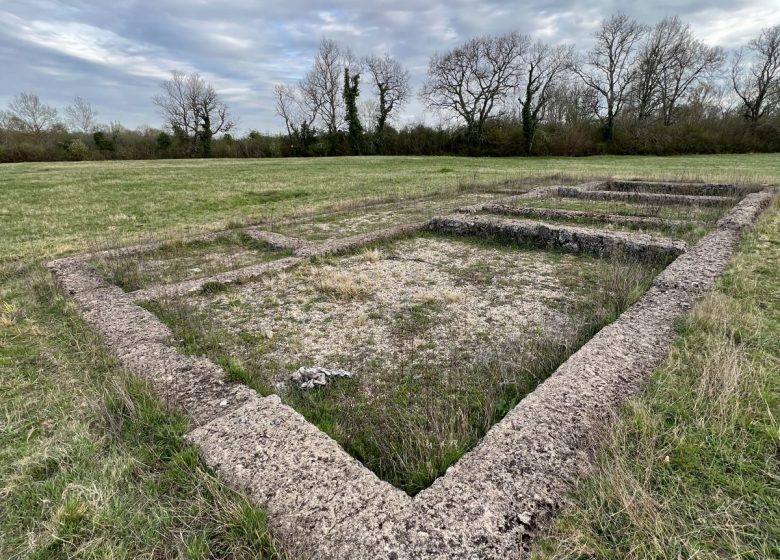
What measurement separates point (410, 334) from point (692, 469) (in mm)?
2380

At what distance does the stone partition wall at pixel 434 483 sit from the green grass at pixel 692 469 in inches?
4.2

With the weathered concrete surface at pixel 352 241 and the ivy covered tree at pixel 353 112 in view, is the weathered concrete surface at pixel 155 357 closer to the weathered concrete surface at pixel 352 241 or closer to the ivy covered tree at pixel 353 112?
the weathered concrete surface at pixel 352 241

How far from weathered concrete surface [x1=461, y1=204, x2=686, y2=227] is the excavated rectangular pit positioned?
93.0 inches

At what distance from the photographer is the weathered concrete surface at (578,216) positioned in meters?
7.98

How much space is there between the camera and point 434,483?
6.50 feet

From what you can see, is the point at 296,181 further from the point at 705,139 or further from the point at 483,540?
the point at 705,139

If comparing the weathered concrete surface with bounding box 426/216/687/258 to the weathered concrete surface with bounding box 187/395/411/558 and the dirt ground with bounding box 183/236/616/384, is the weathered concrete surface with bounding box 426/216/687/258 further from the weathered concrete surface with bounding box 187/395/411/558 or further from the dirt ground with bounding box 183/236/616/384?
the weathered concrete surface with bounding box 187/395/411/558

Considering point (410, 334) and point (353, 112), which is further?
point (353, 112)

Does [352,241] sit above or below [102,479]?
above

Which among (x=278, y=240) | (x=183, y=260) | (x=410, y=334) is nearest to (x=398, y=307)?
(x=410, y=334)

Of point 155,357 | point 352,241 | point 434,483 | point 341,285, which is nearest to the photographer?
point 434,483

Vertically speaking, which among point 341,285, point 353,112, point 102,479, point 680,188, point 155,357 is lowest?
point 102,479

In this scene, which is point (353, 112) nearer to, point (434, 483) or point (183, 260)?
point (183, 260)

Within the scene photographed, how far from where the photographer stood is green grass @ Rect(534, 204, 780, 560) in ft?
5.54
